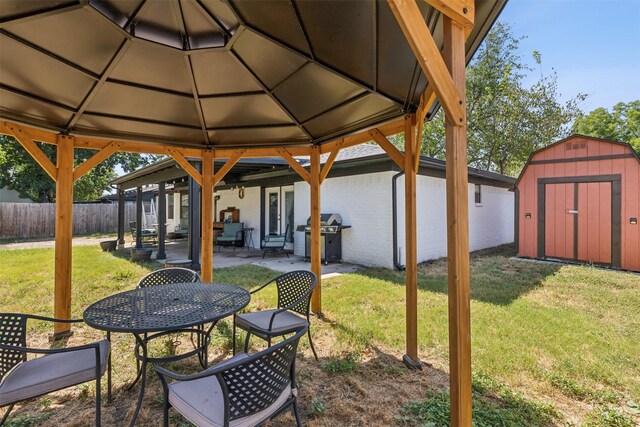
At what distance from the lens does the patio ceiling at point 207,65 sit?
2.23 m

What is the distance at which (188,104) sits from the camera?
144 inches

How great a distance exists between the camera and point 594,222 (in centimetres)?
770

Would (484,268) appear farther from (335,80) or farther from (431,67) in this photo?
(431,67)

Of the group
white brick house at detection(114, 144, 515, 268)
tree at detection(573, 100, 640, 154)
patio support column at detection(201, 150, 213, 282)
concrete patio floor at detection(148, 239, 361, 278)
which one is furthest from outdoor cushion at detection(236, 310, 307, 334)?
tree at detection(573, 100, 640, 154)

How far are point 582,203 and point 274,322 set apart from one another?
8.87m

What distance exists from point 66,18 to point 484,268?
8.53 m

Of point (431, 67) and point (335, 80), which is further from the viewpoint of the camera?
point (335, 80)

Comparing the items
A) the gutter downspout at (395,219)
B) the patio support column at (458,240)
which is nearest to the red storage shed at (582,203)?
the gutter downspout at (395,219)

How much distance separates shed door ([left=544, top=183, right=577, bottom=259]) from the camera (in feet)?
26.6

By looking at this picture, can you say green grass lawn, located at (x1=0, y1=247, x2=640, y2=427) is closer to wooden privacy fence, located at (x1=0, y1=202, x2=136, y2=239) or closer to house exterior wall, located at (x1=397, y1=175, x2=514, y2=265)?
house exterior wall, located at (x1=397, y1=175, x2=514, y2=265)

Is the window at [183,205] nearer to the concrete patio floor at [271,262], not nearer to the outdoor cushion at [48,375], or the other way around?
the concrete patio floor at [271,262]

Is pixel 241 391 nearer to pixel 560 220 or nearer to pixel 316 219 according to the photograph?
pixel 316 219

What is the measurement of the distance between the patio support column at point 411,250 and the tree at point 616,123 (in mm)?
29028

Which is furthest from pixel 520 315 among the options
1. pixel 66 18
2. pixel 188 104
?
pixel 66 18
